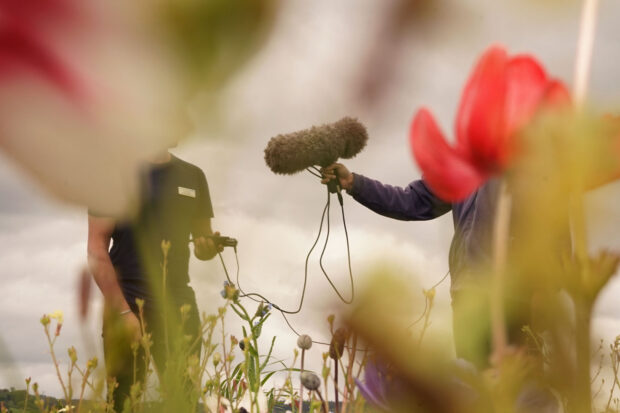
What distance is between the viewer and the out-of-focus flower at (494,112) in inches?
4.4

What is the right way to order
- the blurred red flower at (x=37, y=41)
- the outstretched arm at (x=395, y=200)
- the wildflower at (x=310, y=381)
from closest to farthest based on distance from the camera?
the blurred red flower at (x=37, y=41) → the outstretched arm at (x=395, y=200) → the wildflower at (x=310, y=381)

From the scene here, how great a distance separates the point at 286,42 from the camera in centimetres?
11

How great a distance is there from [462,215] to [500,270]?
15cm

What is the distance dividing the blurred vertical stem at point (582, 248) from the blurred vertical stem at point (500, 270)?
0.01 metres

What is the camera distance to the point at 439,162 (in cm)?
12

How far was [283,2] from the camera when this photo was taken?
0.10 meters

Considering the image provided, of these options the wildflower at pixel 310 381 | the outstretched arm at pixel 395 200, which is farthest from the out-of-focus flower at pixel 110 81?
the wildflower at pixel 310 381

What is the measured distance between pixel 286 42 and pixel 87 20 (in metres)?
0.03

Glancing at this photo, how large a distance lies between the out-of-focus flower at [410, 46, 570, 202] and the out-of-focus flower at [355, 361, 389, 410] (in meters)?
0.04

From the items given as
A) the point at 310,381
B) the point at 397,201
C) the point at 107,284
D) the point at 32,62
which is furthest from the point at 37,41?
the point at 310,381

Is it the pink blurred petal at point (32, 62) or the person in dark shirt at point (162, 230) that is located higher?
the pink blurred petal at point (32, 62)

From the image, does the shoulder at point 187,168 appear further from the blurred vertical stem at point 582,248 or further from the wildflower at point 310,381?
the wildflower at point 310,381

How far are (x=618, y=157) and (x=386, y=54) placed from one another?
44 mm

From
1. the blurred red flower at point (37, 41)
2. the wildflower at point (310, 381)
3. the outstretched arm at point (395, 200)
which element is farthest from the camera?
the wildflower at point (310, 381)
